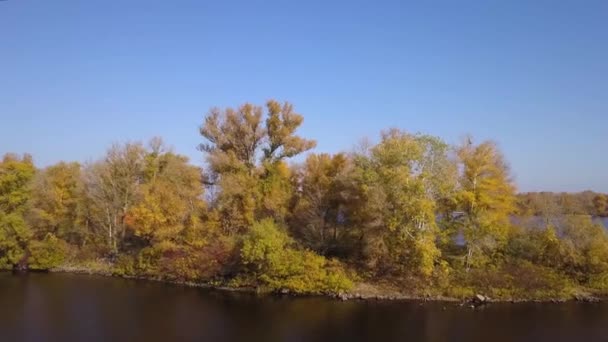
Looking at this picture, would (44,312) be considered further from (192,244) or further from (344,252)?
(344,252)

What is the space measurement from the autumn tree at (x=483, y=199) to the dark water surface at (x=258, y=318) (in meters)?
4.72

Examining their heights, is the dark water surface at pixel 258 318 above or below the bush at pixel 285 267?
below

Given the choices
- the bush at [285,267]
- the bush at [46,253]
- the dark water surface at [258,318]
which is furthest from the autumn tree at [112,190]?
the bush at [285,267]

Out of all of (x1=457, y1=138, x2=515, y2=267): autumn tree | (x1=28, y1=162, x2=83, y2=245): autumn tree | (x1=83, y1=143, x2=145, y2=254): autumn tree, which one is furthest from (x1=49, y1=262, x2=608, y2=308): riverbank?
(x1=28, y1=162, x2=83, y2=245): autumn tree

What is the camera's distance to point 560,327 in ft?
76.9

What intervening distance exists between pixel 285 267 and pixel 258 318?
5.74m

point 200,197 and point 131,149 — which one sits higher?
point 131,149

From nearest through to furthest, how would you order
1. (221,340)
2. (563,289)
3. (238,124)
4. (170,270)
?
(221,340)
(563,289)
(170,270)
(238,124)

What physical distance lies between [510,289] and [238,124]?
24.4 metres

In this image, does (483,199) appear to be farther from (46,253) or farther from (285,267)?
(46,253)

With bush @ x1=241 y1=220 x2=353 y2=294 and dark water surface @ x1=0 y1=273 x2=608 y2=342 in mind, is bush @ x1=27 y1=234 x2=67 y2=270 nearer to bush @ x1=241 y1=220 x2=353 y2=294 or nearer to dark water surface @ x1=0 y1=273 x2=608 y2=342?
dark water surface @ x1=0 y1=273 x2=608 y2=342

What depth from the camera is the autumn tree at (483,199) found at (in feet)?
101

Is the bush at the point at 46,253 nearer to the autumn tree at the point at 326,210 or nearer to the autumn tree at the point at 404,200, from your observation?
the autumn tree at the point at 326,210

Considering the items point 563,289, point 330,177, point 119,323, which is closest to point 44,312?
point 119,323
